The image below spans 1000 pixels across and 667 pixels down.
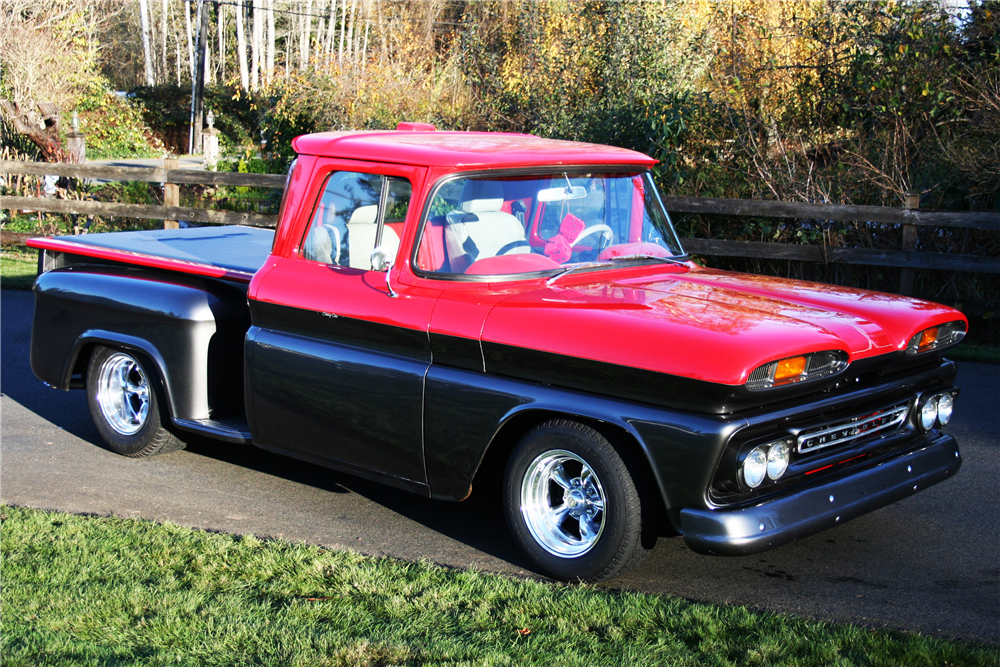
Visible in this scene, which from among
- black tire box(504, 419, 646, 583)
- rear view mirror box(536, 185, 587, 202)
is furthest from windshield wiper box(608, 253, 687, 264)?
black tire box(504, 419, 646, 583)

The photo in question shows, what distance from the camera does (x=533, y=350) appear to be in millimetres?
4070

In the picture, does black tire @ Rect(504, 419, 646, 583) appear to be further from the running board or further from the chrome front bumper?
the running board

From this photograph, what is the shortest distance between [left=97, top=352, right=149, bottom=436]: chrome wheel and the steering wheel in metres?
3.01

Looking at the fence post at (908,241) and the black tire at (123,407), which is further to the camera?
the fence post at (908,241)

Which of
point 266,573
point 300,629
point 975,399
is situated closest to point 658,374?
point 300,629

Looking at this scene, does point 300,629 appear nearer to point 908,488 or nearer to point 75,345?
point 908,488

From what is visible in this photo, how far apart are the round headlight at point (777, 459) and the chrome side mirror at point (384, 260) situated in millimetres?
1839

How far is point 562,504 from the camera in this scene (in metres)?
4.24

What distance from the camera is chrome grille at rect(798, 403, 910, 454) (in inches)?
155

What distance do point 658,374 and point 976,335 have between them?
735cm

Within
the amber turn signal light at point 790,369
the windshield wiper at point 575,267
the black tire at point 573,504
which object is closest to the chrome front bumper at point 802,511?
the black tire at point 573,504

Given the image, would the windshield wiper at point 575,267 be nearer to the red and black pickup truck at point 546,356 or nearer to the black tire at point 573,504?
the red and black pickup truck at point 546,356

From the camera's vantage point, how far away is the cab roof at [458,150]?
462cm

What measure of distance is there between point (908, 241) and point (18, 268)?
445 inches
